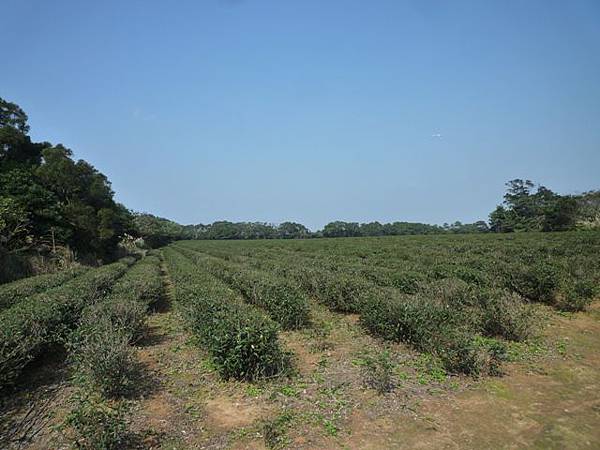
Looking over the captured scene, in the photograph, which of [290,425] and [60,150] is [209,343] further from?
[60,150]

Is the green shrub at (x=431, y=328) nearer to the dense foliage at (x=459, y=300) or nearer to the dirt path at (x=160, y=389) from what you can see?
the dense foliage at (x=459, y=300)

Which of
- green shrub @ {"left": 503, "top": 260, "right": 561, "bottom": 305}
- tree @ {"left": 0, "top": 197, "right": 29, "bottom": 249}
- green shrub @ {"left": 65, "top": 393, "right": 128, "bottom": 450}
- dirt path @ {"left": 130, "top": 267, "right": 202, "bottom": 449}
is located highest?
tree @ {"left": 0, "top": 197, "right": 29, "bottom": 249}

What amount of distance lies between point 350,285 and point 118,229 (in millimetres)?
33256

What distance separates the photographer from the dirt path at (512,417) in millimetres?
4363

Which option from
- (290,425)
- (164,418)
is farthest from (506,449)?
(164,418)

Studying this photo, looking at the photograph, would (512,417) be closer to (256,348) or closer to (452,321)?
(452,321)

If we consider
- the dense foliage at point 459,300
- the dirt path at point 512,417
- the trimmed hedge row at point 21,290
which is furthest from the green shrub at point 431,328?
the trimmed hedge row at point 21,290

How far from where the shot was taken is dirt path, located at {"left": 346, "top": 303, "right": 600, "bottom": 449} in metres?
4.36

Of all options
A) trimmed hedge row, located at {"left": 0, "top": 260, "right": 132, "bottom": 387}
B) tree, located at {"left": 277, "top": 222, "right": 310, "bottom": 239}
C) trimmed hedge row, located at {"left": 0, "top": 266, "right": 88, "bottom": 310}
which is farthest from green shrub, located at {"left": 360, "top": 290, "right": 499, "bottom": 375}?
tree, located at {"left": 277, "top": 222, "right": 310, "bottom": 239}

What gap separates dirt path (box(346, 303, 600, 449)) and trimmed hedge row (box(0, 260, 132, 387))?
6.06m

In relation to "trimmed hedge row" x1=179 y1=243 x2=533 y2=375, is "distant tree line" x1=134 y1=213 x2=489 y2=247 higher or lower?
higher

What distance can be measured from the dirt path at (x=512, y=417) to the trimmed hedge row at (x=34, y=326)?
606 cm

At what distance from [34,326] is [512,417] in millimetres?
8991

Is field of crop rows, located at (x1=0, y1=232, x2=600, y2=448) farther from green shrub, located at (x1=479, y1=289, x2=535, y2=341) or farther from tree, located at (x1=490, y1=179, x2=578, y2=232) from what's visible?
tree, located at (x1=490, y1=179, x2=578, y2=232)
